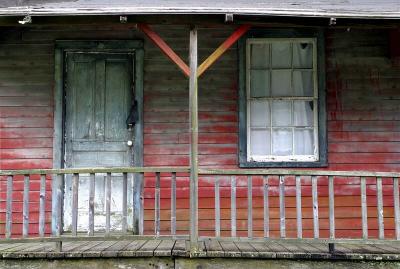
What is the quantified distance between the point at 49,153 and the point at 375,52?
4647mm

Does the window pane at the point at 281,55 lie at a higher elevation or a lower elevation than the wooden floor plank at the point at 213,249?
higher

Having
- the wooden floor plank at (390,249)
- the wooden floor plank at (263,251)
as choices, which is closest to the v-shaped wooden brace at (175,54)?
the wooden floor plank at (263,251)

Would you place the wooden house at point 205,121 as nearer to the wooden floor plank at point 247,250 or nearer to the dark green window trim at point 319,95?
the dark green window trim at point 319,95

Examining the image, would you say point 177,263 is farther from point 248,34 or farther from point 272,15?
point 248,34

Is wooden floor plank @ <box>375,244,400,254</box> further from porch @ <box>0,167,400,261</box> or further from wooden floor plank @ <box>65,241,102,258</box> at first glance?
wooden floor plank @ <box>65,241,102,258</box>

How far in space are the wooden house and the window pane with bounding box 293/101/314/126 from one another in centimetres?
1

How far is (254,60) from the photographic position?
21.2 feet

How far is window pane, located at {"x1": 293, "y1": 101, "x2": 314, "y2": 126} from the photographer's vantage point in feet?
21.1

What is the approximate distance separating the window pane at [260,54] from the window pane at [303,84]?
45 centimetres

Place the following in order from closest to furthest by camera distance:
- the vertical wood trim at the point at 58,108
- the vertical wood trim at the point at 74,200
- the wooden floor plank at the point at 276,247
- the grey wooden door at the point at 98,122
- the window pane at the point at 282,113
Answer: the vertical wood trim at the point at 74,200, the wooden floor plank at the point at 276,247, the vertical wood trim at the point at 58,108, the grey wooden door at the point at 98,122, the window pane at the point at 282,113

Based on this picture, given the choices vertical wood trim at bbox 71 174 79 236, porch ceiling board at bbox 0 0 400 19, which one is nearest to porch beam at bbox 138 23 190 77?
porch ceiling board at bbox 0 0 400 19

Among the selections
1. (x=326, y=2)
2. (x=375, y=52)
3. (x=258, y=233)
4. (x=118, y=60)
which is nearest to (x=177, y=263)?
(x=258, y=233)

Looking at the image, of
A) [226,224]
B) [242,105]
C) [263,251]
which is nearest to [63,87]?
[242,105]

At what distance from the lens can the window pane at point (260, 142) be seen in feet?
20.9
